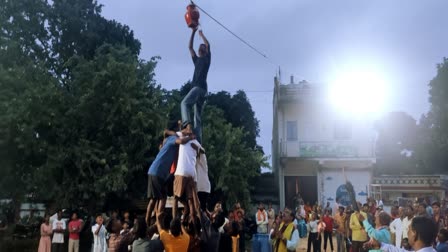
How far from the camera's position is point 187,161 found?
8594 mm

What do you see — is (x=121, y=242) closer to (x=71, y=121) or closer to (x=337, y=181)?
(x=71, y=121)

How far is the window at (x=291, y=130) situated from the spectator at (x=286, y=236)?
1884 centimetres

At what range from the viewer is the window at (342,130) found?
27.2 m

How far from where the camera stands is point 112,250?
6.23 meters

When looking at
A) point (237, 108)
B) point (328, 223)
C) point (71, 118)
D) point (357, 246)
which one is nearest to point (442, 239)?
point (357, 246)

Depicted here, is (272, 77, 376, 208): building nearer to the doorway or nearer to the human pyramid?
the doorway

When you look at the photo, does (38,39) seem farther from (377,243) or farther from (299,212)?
(377,243)

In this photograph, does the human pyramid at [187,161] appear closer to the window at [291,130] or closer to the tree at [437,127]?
the window at [291,130]

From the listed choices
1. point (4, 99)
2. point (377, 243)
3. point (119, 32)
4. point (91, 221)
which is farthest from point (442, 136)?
point (377, 243)

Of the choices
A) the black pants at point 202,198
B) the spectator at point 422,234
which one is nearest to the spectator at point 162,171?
the black pants at point 202,198

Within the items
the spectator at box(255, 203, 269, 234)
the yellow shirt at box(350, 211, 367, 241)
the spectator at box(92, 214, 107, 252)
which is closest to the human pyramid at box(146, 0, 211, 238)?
the spectator at box(92, 214, 107, 252)

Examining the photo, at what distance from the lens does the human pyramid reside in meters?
8.59

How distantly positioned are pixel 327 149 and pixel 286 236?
1845 centimetres

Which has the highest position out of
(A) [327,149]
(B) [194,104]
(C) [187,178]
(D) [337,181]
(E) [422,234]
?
(A) [327,149]
